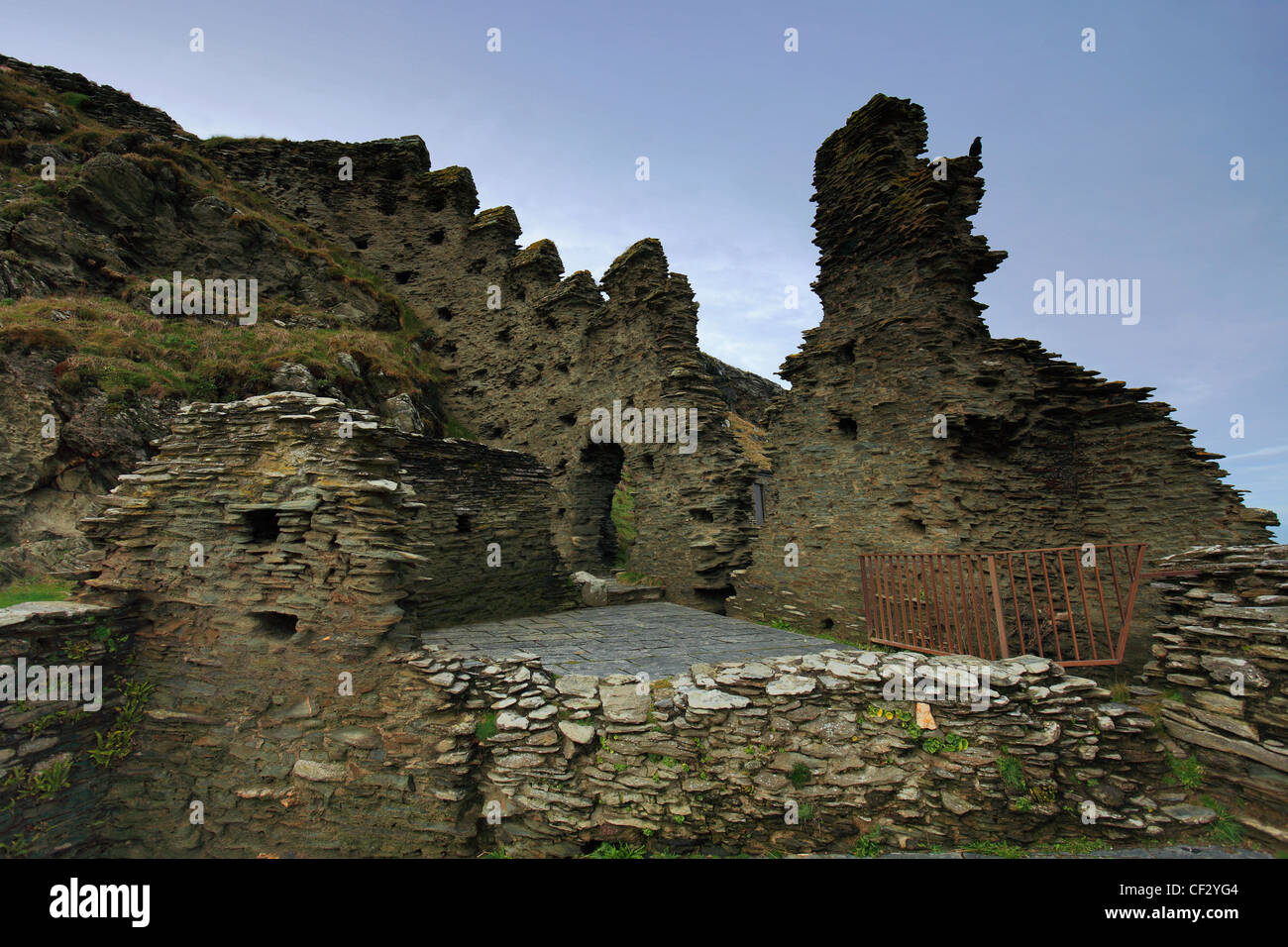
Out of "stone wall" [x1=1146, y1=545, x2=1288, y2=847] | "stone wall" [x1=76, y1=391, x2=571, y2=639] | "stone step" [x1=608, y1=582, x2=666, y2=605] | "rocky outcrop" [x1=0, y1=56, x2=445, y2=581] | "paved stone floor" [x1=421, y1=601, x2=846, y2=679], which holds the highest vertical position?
"rocky outcrop" [x1=0, y1=56, x2=445, y2=581]

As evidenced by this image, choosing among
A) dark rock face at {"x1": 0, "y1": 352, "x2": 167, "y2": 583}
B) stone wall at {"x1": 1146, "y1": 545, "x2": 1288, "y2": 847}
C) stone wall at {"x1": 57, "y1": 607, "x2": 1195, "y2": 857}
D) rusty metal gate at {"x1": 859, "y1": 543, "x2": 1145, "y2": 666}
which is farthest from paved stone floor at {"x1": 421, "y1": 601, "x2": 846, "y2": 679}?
dark rock face at {"x1": 0, "y1": 352, "x2": 167, "y2": 583}

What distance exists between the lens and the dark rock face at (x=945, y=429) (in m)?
8.92

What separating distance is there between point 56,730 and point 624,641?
639 cm

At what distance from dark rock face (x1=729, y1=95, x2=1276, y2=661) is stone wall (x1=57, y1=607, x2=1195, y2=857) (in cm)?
506

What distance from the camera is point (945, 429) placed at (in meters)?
9.11

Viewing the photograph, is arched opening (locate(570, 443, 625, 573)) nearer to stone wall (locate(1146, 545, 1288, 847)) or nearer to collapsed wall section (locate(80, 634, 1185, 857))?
collapsed wall section (locate(80, 634, 1185, 857))

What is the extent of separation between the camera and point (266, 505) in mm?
5828

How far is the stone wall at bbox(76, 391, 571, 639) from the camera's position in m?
5.63

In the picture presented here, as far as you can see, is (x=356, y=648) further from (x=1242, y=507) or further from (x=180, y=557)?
(x=1242, y=507)

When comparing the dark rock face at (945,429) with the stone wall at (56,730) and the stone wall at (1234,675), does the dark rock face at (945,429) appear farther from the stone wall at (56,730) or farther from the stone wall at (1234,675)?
the stone wall at (56,730)

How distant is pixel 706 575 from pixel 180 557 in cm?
1009

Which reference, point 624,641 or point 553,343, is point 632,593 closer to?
point 624,641
